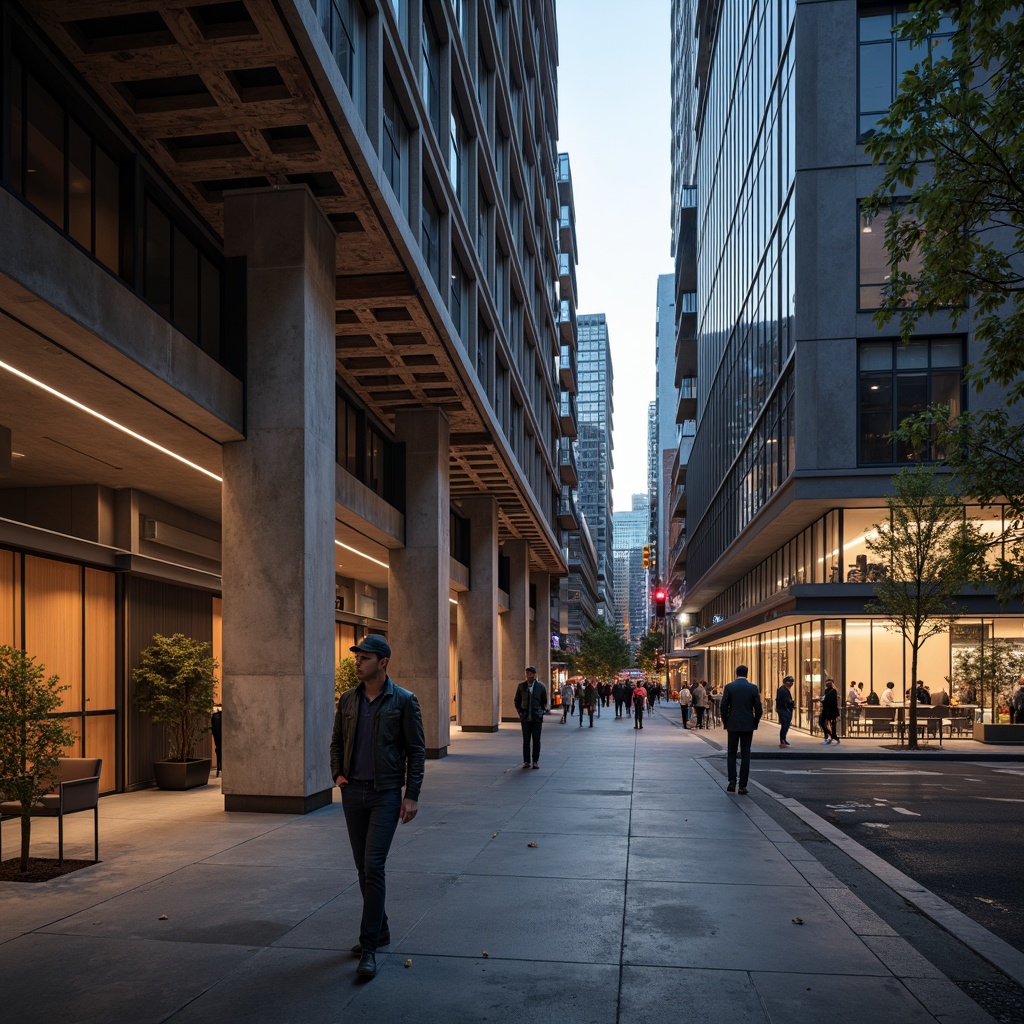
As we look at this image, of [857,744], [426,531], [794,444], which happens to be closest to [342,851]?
[426,531]

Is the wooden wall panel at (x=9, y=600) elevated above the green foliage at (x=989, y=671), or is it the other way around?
the wooden wall panel at (x=9, y=600)

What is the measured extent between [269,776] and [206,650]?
4046 millimetres

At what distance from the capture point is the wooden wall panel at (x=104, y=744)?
1474 cm

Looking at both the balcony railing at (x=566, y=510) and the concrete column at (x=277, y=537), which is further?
the balcony railing at (x=566, y=510)

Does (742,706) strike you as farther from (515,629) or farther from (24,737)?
(515,629)

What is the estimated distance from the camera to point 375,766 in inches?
250

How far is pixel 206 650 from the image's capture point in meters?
16.2

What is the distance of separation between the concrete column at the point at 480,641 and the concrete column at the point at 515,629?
826 cm

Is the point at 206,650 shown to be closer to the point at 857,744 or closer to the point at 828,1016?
the point at 828,1016

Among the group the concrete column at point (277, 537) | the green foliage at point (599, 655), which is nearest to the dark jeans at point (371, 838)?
the concrete column at point (277, 537)

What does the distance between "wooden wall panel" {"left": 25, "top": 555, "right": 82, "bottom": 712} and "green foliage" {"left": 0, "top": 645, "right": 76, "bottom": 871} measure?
5011 millimetres

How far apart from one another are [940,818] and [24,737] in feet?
36.8

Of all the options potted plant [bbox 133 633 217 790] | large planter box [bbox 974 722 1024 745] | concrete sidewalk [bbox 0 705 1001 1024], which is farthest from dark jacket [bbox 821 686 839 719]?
potted plant [bbox 133 633 217 790]

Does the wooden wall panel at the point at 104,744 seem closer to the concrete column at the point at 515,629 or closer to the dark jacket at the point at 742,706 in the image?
the dark jacket at the point at 742,706
